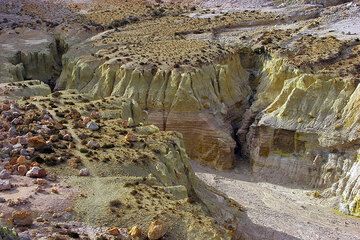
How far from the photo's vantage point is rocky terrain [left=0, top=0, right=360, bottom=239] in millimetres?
18422

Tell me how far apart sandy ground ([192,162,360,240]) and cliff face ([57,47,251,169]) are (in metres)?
1.61

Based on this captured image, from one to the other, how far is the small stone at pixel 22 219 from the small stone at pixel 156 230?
339cm

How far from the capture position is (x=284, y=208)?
99.3 ft

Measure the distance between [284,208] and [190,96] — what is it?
9.77 metres

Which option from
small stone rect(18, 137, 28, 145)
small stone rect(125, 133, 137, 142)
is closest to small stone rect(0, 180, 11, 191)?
small stone rect(18, 137, 28, 145)

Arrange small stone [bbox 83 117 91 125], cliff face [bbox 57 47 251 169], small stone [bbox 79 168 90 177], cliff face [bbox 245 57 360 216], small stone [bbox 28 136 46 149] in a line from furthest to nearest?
cliff face [bbox 57 47 251 169]
cliff face [bbox 245 57 360 216]
small stone [bbox 83 117 91 125]
small stone [bbox 28 136 46 149]
small stone [bbox 79 168 90 177]

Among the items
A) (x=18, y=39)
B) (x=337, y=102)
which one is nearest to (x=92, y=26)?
(x=18, y=39)

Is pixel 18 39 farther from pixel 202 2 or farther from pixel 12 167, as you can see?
pixel 12 167

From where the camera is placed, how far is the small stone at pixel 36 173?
19.7 m

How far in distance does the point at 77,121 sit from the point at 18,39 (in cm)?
2522

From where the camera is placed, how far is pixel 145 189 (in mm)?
19172

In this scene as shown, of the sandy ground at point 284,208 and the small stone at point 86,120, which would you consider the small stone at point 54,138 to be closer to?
the small stone at point 86,120

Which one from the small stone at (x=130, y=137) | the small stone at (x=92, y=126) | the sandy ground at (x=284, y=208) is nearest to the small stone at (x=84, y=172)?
the small stone at (x=130, y=137)

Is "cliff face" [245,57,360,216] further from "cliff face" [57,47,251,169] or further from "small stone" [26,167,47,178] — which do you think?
"small stone" [26,167,47,178]
